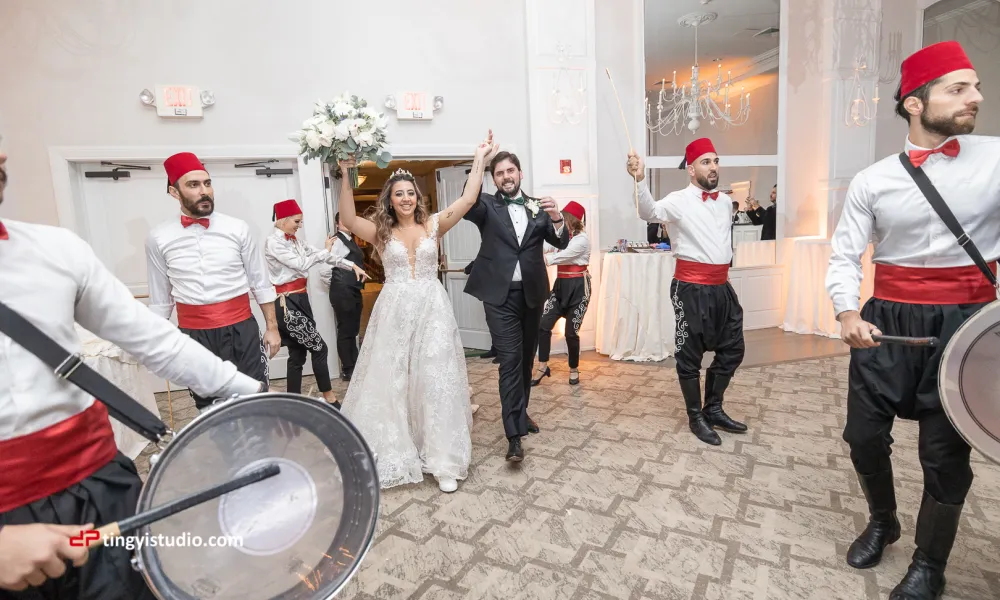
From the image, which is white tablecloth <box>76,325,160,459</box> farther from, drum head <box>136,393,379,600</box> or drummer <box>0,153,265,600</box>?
drum head <box>136,393,379,600</box>

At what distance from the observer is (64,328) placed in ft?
3.20

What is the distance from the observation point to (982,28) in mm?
7004

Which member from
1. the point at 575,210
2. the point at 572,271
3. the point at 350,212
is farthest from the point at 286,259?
the point at 575,210

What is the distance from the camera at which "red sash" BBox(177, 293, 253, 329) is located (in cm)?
272

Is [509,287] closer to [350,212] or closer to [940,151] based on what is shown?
[350,212]

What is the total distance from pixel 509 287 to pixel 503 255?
19 centimetres

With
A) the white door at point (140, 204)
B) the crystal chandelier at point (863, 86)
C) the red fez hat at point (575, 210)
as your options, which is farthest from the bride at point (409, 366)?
the crystal chandelier at point (863, 86)

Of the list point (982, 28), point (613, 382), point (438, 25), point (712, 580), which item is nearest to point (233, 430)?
point (712, 580)

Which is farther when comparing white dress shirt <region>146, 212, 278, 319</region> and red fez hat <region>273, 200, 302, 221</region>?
red fez hat <region>273, 200, 302, 221</region>

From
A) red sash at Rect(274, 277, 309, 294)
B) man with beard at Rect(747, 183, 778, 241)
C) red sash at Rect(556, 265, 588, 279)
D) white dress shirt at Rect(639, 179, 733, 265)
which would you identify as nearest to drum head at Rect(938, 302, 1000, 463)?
white dress shirt at Rect(639, 179, 733, 265)

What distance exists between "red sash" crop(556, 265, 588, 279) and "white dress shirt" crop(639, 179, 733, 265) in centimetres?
124

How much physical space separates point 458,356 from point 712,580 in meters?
1.58

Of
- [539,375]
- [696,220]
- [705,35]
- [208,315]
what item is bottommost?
[539,375]

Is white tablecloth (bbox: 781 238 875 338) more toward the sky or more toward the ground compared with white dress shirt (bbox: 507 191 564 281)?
more toward the ground
